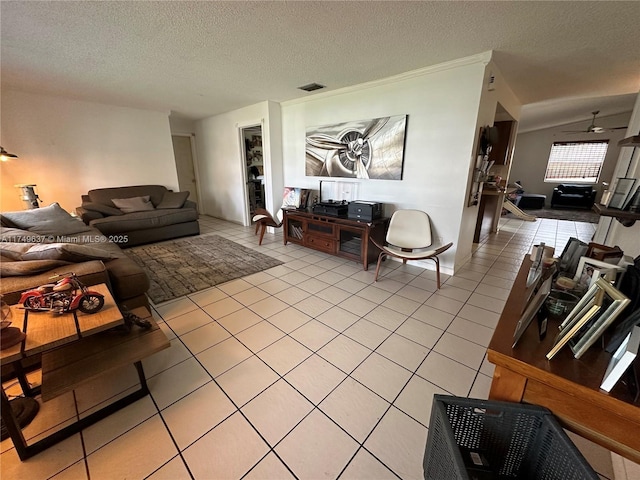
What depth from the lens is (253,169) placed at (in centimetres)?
591

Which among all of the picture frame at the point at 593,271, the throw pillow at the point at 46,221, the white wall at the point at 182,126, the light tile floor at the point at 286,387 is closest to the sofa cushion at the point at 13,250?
the light tile floor at the point at 286,387

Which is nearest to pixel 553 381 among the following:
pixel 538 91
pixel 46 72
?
pixel 538 91

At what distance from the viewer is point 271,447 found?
1246mm

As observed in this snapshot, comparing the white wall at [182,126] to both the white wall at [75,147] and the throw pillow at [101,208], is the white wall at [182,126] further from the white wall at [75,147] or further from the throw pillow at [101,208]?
the throw pillow at [101,208]

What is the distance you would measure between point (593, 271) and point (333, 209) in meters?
2.77

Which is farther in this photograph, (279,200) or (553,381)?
(279,200)

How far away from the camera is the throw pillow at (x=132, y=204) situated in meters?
4.51

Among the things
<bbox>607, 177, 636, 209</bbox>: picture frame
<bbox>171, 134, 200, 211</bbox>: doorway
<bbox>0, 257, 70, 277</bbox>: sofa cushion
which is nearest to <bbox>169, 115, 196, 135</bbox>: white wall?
<bbox>171, 134, 200, 211</bbox>: doorway

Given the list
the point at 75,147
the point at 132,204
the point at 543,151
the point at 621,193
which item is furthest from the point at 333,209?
the point at 543,151

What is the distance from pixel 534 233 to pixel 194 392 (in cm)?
644

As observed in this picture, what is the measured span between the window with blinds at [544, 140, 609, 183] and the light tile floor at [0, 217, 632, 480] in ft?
28.7

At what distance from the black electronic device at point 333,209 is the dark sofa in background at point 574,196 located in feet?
27.9

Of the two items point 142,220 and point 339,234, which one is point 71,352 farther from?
point 142,220

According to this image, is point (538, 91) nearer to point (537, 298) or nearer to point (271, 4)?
point (271, 4)
